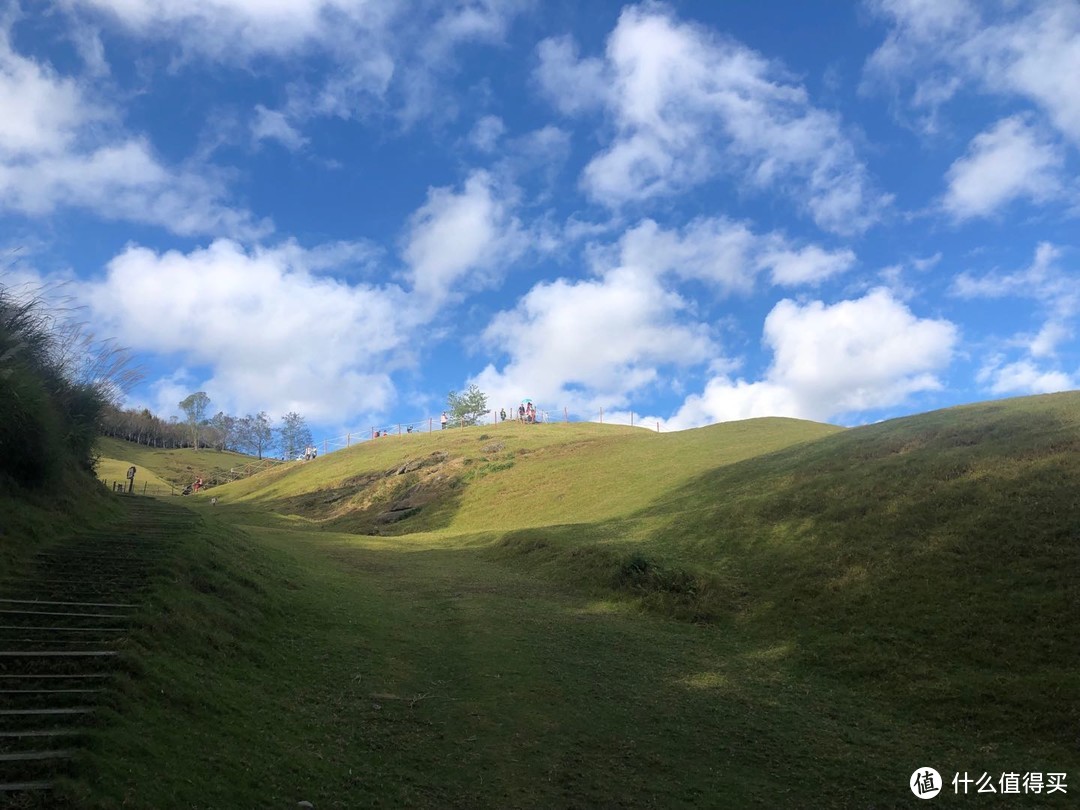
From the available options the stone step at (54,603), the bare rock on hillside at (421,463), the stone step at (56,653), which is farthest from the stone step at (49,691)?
the bare rock on hillside at (421,463)

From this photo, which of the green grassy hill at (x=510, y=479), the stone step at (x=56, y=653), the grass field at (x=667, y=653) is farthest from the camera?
the green grassy hill at (x=510, y=479)

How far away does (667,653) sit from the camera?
1641 cm

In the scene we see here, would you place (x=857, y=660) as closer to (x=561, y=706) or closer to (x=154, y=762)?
(x=561, y=706)

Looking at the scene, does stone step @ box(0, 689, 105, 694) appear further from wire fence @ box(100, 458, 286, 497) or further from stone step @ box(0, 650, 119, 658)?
wire fence @ box(100, 458, 286, 497)

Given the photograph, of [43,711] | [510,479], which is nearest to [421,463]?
[510,479]

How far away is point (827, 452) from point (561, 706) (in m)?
23.7

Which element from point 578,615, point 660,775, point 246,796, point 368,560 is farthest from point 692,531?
point 246,796

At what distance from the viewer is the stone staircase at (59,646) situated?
703 cm

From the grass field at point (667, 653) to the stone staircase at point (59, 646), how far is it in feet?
1.37

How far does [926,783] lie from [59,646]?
1397 centimetres

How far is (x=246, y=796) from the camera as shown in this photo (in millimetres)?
7707

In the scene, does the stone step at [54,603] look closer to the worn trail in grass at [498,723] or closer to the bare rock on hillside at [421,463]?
the worn trail in grass at [498,723]

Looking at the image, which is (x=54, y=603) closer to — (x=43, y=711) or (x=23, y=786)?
(x=43, y=711)

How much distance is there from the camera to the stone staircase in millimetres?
7034
